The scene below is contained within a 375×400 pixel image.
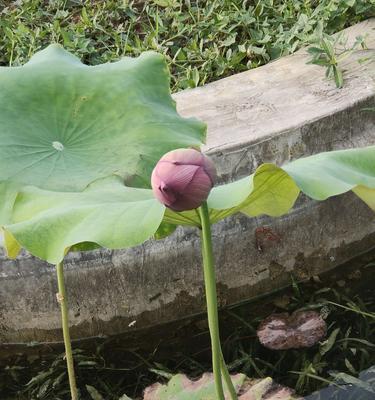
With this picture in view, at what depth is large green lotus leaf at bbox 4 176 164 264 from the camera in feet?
3.94

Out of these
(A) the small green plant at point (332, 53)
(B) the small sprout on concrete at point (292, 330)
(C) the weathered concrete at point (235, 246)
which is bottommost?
(B) the small sprout on concrete at point (292, 330)

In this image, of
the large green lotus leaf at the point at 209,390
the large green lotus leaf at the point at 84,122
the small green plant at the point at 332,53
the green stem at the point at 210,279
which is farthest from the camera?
the small green plant at the point at 332,53

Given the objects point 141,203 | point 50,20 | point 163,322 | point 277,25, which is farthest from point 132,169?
point 50,20

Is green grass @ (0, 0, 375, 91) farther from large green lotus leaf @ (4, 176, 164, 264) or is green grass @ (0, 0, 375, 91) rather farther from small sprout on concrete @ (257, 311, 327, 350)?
large green lotus leaf @ (4, 176, 164, 264)

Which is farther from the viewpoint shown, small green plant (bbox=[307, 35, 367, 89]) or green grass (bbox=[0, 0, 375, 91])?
green grass (bbox=[0, 0, 375, 91])

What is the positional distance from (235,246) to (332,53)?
0.64 metres

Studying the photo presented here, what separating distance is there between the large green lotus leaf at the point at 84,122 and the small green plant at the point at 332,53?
0.69 m

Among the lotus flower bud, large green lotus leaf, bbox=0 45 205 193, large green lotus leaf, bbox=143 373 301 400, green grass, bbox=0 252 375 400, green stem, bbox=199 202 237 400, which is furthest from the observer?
green grass, bbox=0 252 375 400

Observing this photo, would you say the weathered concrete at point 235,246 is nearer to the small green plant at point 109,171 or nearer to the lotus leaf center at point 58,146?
the small green plant at point 109,171

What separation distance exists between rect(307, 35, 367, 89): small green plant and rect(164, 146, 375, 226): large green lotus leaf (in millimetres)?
1045

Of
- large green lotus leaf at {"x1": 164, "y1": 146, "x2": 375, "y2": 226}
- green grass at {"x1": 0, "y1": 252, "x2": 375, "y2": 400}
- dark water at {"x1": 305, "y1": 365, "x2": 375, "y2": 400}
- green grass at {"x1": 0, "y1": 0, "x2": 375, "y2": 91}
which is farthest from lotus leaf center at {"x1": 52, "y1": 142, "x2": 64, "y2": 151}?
green grass at {"x1": 0, "y1": 0, "x2": 375, "y2": 91}

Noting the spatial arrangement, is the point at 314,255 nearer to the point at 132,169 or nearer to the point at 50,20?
the point at 132,169

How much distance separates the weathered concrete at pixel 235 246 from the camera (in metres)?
2.20

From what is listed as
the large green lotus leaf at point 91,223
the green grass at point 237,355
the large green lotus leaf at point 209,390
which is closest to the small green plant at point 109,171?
the large green lotus leaf at point 91,223
